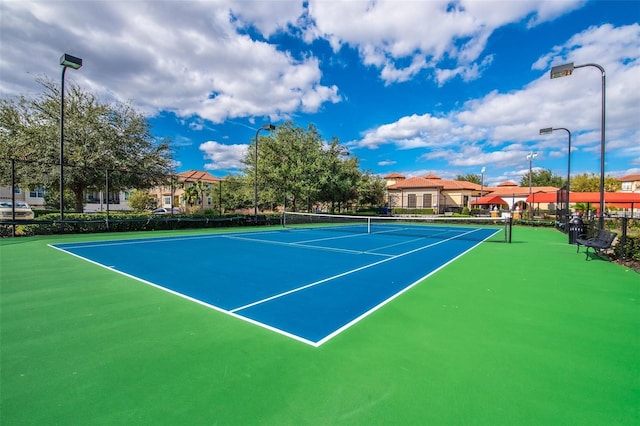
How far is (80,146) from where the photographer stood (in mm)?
17984

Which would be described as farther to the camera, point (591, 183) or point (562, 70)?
point (591, 183)

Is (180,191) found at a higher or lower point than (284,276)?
higher

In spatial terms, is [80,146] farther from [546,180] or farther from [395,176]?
[546,180]

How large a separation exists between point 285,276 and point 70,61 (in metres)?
12.3

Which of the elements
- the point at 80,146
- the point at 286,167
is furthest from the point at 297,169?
the point at 80,146

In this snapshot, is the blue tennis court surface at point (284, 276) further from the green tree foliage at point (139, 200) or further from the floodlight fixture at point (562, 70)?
the green tree foliage at point (139, 200)

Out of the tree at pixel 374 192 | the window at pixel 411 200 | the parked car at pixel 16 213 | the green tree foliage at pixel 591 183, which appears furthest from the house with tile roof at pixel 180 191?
the green tree foliage at pixel 591 183

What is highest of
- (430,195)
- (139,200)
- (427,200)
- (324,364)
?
(430,195)

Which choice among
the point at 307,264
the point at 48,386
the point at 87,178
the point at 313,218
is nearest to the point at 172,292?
the point at 48,386

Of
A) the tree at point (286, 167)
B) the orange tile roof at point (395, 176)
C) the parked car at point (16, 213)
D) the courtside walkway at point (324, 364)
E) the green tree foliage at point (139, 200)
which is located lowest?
the courtside walkway at point (324, 364)

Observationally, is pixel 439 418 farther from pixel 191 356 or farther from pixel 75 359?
pixel 75 359

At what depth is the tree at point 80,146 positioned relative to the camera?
56.7 ft

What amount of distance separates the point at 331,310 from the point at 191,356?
2118mm

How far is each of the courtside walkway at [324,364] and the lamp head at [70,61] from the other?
33.4ft
